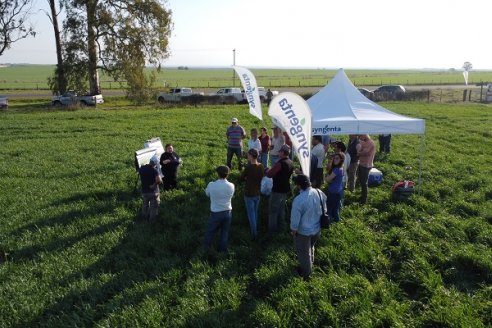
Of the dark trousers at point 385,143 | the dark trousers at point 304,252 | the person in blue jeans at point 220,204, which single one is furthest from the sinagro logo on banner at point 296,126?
the dark trousers at point 385,143

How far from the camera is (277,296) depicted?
6.23 meters

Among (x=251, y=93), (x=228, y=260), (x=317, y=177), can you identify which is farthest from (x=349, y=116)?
(x=228, y=260)

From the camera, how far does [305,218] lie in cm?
645

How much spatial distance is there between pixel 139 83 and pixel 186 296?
1219 inches

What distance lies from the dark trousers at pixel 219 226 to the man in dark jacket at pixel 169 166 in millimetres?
3621

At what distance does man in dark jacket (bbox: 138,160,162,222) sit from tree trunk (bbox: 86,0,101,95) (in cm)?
2963

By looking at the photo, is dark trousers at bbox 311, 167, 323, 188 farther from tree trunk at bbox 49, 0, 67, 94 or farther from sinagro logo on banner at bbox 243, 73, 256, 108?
tree trunk at bbox 49, 0, 67, 94

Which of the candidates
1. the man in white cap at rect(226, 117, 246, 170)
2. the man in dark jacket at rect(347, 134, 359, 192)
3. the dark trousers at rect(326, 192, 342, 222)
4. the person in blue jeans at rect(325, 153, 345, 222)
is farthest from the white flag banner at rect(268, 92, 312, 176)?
the man in white cap at rect(226, 117, 246, 170)

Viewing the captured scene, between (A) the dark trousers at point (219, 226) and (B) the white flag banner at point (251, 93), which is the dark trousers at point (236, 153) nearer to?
(B) the white flag banner at point (251, 93)

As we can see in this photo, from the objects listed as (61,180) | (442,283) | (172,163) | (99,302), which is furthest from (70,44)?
(442,283)

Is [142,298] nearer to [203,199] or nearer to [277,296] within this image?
[277,296]

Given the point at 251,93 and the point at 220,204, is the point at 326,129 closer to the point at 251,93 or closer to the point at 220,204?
the point at 251,93

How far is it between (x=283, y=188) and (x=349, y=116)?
3658mm

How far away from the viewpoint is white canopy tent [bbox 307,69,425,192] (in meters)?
10.0
